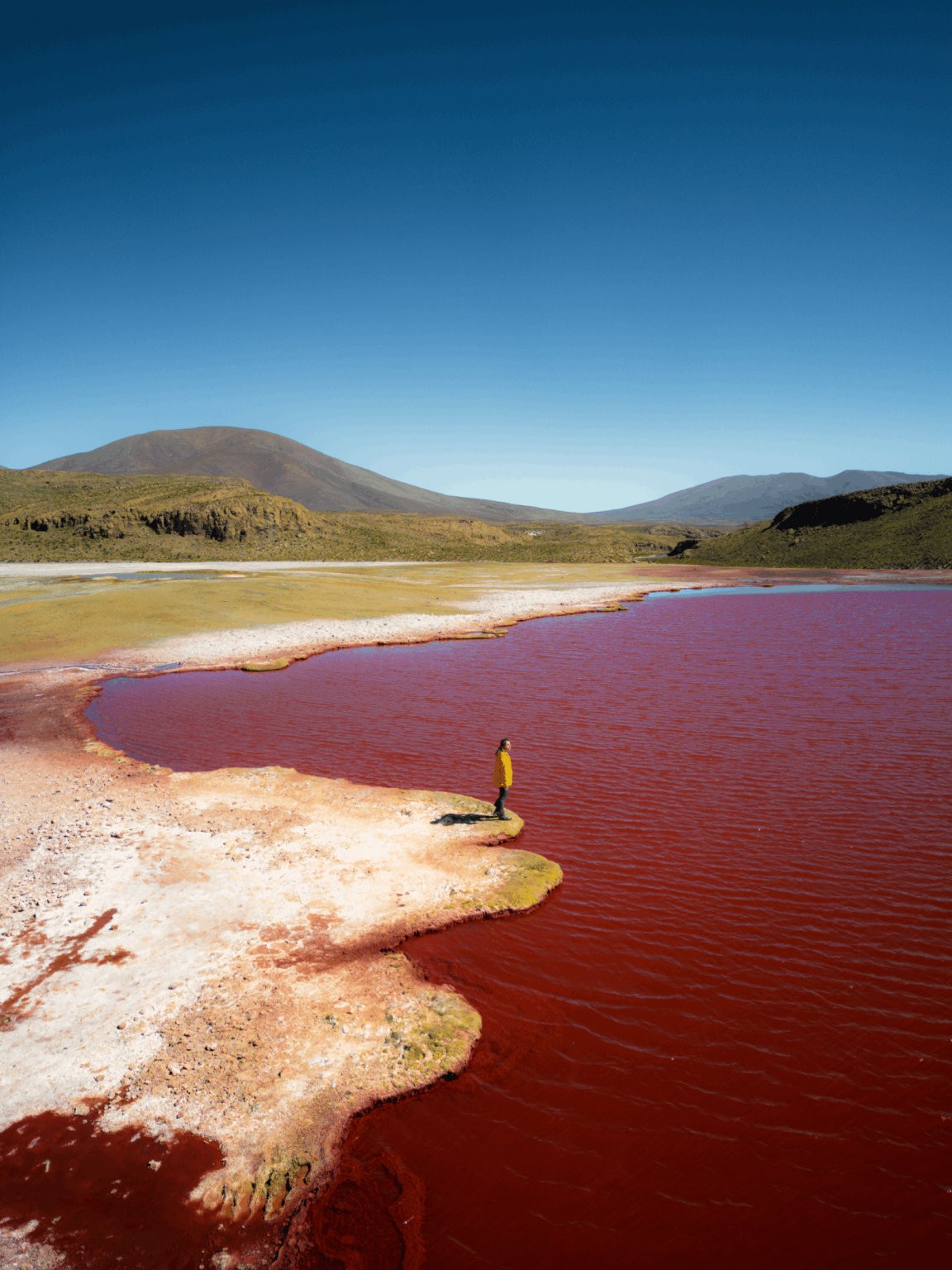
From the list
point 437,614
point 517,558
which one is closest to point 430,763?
point 437,614

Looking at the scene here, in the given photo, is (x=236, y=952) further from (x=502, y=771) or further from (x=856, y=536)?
(x=856, y=536)

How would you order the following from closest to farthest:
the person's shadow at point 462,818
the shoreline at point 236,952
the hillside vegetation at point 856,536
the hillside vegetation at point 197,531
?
the shoreline at point 236,952
the person's shadow at point 462,818
the hillside vegetation at point 856,536
the hillside vegetation at point 197,531

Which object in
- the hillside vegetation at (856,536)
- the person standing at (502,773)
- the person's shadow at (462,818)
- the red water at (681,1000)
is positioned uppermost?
the hillside vegetation at (856,536)

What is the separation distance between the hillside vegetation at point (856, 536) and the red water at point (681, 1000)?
10012 centimetres

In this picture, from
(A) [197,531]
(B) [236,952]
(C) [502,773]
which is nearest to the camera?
(B) [236,952]

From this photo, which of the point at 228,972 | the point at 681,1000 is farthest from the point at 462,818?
the point at 681,1000

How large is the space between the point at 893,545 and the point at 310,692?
4404 inches

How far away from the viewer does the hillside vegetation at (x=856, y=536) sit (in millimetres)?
104562

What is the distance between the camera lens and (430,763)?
18625 mm

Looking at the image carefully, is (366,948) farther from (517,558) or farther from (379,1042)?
(517,558)

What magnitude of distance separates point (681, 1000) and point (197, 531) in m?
124

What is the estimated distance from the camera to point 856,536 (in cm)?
11856

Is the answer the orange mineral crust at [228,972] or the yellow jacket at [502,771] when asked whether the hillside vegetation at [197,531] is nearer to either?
the orange mineral crust at [228,972]

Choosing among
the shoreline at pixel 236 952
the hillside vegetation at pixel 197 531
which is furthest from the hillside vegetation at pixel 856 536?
the shoreline at pixel 236 952
